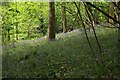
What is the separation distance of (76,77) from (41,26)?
3073 centimetres

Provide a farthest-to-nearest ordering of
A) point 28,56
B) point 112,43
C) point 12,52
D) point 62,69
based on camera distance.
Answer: point 12,52
point 28,56
point 112,43
point 62,69

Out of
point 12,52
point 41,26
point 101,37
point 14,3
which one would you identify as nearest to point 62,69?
point 101,37

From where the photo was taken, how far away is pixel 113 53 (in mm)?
13359

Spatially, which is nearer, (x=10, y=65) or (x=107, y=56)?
(x=107, y=56)

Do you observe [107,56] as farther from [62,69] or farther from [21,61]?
[21,61]

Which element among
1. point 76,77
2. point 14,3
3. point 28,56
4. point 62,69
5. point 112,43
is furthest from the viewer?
point 14,3

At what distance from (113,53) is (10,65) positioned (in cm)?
609

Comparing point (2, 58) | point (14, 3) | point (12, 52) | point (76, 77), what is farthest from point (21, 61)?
point (14, 3)

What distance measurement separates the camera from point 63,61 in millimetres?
14156

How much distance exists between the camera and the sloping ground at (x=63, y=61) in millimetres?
11841

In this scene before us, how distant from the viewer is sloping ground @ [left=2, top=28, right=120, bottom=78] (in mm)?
11841

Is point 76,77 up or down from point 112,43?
down

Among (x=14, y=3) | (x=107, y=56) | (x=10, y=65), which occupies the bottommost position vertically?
(x=10, y=65)

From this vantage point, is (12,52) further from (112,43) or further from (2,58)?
(112,43)
